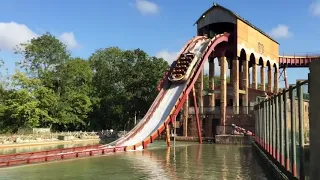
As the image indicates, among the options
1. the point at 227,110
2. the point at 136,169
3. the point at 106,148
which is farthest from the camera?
the point at 227,110

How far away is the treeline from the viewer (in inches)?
2133

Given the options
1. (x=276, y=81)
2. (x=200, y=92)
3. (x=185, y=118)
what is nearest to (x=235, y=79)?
(x=200, y=92)

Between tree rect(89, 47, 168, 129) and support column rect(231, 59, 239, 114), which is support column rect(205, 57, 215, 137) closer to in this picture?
support column rect(231, 59, 239, 114)

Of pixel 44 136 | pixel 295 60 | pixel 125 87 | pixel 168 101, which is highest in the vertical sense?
pixel 295 60

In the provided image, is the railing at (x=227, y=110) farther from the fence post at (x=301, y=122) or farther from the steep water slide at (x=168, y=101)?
the fence post at (x=301, y=122)

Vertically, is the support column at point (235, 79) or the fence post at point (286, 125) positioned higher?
the support column at point (235, 79)

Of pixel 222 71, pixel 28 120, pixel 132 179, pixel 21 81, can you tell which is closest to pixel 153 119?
pixel 222 71

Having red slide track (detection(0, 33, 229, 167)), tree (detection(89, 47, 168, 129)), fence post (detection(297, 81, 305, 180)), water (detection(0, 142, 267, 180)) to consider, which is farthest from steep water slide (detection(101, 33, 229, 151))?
fence post (detection(297, 81, 305, 180))

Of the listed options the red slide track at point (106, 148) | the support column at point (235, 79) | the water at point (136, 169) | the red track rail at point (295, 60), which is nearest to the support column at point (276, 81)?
the red track rail at point (295, 60)

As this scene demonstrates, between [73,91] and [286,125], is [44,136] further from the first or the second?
[286,125]

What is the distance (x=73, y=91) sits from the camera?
205 ft

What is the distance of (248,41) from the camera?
51000 mm

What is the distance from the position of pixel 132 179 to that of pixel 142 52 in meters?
49.1

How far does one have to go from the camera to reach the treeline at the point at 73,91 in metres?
54.2
